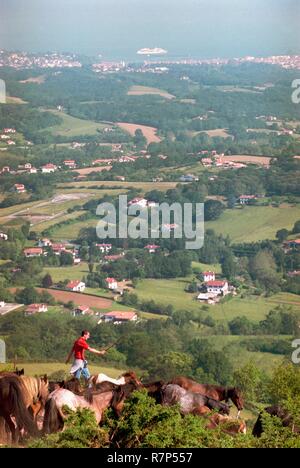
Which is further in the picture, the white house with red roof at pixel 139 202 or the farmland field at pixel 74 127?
the farmland field at pixel 74 127

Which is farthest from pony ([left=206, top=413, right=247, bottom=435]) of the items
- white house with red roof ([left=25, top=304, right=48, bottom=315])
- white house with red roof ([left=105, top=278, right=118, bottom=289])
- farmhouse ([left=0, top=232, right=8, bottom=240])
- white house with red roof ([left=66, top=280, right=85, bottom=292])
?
farmhouse ([left=0, top=232, right=8, bottom=240])

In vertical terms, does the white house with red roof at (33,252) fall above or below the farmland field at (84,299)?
below

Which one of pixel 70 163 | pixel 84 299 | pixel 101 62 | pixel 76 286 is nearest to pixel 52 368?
pixel 84 299

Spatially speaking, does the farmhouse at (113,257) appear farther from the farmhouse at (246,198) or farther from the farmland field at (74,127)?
the farmland field at (74,127)

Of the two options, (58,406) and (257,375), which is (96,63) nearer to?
(257,375)

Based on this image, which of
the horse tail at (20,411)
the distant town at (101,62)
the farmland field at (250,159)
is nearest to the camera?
the horse tail at (20,411)

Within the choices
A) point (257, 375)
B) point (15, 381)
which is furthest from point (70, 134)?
point (15, 381)

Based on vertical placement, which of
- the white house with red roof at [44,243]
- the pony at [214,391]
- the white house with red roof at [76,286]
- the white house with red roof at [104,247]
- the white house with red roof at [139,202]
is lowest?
the white house with red roof at [104,247]

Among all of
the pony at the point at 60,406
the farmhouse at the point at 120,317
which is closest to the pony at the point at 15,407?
the pony at the point at 60,406
